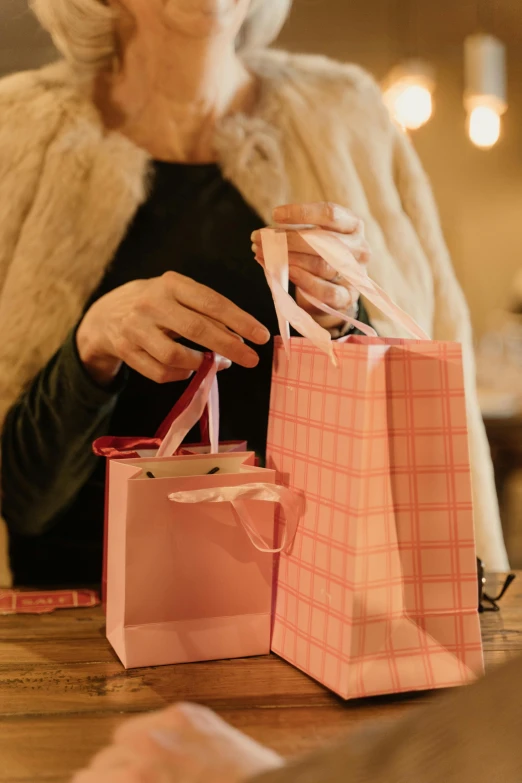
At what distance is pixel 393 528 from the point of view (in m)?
0.75

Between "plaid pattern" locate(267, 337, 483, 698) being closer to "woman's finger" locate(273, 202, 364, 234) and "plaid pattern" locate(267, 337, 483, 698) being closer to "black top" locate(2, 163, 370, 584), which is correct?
"woman's finger" locate(273, 202, 364, 234)

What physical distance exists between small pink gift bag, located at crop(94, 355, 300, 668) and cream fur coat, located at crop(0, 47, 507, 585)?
0.38 meters

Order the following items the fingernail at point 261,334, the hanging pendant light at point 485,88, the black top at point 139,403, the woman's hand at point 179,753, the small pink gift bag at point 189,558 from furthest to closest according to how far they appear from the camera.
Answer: the hanging pendant light at point 485,88, the black top at point 139,403, the fingernail at point 261,334, the small pink gift bag at point 189,558, the woman's hand at point 179,753

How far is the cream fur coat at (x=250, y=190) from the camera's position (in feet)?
3.63

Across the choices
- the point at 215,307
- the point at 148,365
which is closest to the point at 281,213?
the point at 215,307

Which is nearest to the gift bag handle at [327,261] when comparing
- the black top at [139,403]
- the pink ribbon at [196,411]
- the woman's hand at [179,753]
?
the pink ribbon at [196,411]

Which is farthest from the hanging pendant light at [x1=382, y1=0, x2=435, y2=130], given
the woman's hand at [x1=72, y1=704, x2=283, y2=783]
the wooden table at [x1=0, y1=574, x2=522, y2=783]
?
the woman's hand at [x1=72, y1=704, x2=283, y2=783]

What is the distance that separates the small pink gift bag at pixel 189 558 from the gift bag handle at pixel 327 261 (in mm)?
185

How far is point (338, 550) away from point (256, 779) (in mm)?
346

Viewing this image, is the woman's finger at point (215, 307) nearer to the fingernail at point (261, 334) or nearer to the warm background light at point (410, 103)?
the fingernail at point (261, 334)

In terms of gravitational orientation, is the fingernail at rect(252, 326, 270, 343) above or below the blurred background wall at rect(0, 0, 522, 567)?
below

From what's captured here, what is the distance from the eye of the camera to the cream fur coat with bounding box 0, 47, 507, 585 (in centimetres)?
111

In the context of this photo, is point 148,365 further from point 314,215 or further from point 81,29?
point 81,29

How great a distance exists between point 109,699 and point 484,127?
108 cm
